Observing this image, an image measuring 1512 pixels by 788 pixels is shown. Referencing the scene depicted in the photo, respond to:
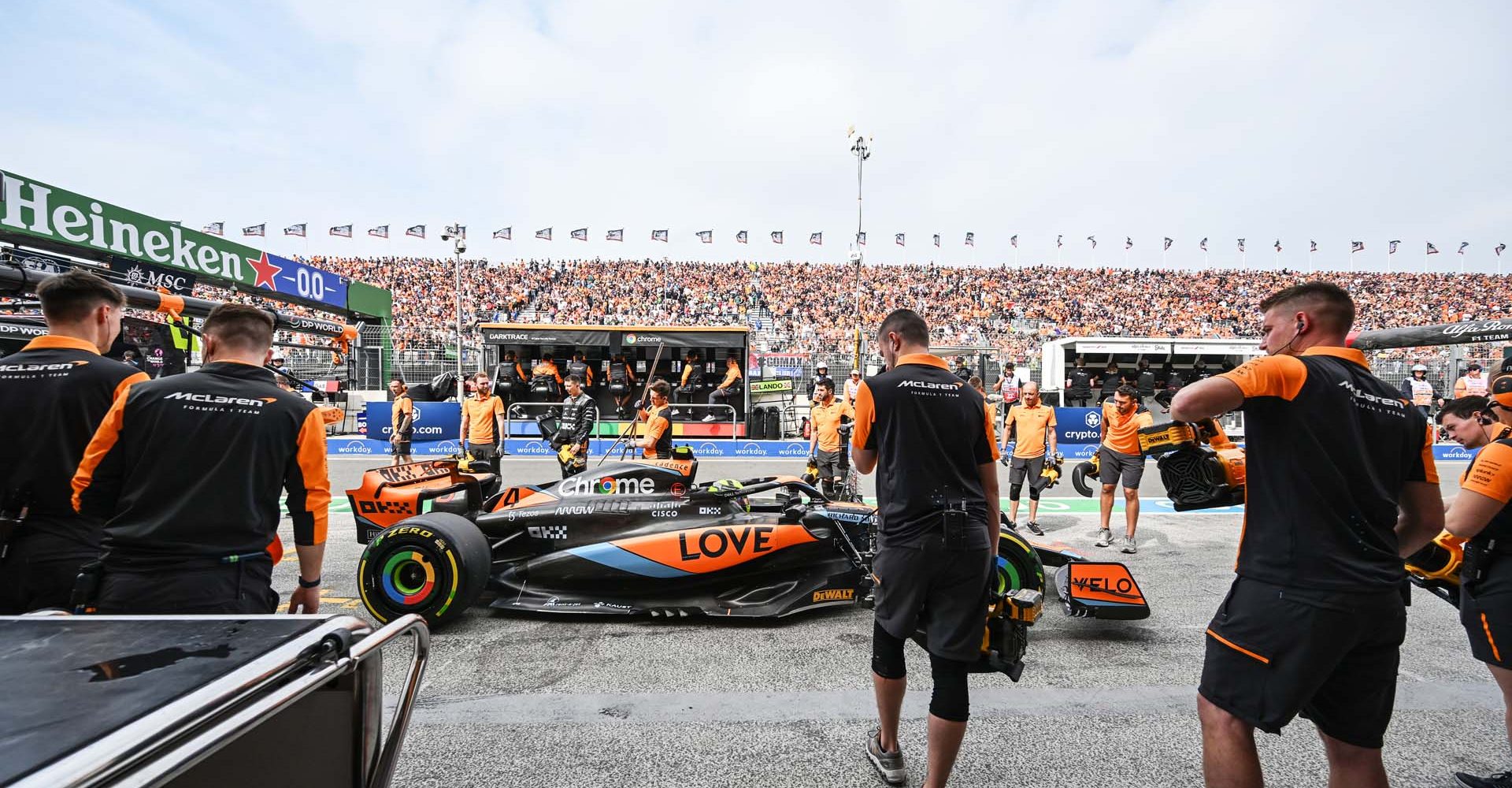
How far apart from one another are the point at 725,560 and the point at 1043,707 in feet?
6.03

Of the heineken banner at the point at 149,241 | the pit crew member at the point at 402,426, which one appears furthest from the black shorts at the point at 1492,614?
the heineken banner at the point at 149,241

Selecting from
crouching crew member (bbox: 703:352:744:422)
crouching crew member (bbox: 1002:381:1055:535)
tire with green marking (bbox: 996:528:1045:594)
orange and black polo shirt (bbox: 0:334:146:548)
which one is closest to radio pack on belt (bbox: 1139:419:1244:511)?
tire with green marking (bbox: 996:528:1045:594)

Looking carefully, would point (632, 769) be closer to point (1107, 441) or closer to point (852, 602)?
point (852, 602)

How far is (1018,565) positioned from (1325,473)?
2.51 m

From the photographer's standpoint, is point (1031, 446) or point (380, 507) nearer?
point (380, 507)

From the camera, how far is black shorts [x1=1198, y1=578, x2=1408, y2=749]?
67.3 inches

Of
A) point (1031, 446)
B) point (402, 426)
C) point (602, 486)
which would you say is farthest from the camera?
point (402, 426)

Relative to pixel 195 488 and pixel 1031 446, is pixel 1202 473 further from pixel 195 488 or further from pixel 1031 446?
pixel 1031 446

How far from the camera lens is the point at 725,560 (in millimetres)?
4121

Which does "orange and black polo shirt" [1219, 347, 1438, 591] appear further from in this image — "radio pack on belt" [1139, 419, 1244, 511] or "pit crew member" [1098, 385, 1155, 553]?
"pit crew member" [1098, 385, 1155, 553]

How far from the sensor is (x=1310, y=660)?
1.70 meters

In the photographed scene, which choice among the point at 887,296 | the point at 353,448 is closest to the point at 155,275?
the point at 353,448

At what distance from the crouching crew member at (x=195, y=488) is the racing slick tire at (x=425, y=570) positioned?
162 centimetres

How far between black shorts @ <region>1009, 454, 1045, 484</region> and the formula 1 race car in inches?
108
